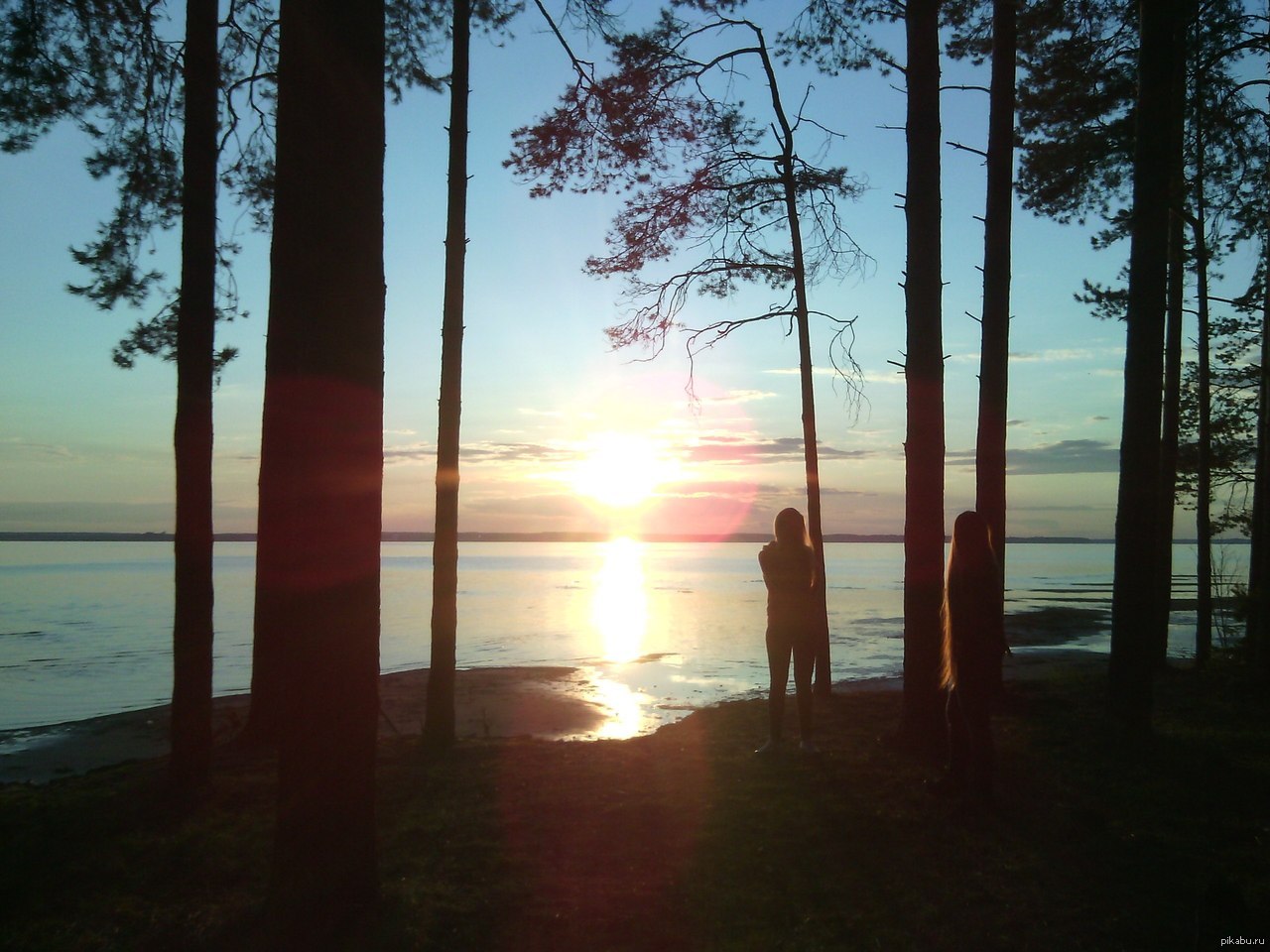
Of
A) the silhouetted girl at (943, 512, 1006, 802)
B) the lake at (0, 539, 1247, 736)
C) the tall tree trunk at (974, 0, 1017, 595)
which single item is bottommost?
the lake at (0, 539, 1247, 736)

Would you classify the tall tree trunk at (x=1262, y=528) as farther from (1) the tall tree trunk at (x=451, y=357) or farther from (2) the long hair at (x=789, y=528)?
(1) the tall tree trunk at (x=451, y=357)

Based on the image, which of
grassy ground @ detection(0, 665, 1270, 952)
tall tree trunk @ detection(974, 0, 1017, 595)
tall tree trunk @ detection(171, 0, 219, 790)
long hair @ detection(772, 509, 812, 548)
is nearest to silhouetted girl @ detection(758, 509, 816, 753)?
long hair @ detection(772, 509, 812, 548)

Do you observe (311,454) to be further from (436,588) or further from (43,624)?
(43,624)

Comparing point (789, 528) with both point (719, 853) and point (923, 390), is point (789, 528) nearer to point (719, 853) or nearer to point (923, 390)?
point (923, 390)

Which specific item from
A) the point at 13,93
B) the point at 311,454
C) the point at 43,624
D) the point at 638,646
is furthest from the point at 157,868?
the point at 43,624

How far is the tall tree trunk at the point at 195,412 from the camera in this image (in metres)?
6.66

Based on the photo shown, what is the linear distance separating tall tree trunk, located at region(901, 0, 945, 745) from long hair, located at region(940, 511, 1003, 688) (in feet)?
4.89

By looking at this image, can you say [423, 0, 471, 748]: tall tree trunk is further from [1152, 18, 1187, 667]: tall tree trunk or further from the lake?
[1152, 18, 1187, 667]: tall tree trunk

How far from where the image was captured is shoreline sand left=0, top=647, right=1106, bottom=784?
10.7 metres

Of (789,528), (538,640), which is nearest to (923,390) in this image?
(789,528)

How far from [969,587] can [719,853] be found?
2.35 meters

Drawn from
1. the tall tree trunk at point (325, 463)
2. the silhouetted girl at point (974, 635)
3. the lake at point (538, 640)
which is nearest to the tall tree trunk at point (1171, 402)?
the lake at point (538, 640)

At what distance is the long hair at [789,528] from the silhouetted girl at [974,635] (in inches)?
72.5

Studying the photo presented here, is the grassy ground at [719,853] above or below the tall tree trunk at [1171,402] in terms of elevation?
below
